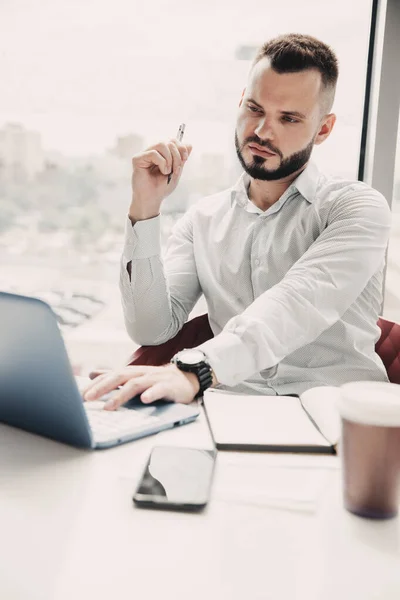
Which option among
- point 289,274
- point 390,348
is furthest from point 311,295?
point 390,348

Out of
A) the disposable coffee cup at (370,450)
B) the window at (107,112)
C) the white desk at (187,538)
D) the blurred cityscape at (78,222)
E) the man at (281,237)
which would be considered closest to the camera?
the white desk at (187,538)

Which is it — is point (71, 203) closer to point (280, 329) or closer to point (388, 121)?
point (388, 121)

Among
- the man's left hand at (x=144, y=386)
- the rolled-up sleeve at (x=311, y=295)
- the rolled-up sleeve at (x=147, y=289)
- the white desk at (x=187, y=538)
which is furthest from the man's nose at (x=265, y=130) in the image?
the white desk at (x=187, y=538)

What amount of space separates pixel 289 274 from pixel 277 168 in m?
0.42

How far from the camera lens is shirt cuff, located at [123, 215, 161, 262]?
1784 millimetres

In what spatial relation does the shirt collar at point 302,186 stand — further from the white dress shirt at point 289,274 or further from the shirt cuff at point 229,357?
the shirt cuff at point 229,357

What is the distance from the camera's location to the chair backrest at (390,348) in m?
1.80

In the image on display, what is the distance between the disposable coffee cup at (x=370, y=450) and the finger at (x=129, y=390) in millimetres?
443

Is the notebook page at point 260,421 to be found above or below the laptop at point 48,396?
below

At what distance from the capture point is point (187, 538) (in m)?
0.72

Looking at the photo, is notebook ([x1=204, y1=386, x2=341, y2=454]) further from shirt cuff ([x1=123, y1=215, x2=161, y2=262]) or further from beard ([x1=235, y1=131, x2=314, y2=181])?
beard ([x1=235, y1=131, x2=314, y2=181])

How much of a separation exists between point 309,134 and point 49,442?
1249 mm

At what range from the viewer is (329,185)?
186cm

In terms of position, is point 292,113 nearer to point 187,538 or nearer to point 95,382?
point 95,382
